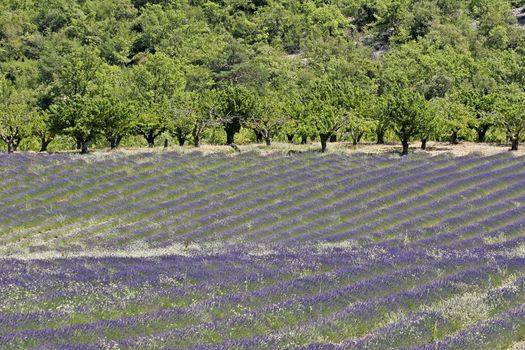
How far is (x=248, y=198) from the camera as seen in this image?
129 feet

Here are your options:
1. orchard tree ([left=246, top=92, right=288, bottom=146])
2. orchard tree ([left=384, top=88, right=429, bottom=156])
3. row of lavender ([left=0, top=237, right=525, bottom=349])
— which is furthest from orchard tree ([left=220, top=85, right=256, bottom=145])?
row of lavender ([left=0, top=237, right=525, bottom=349])

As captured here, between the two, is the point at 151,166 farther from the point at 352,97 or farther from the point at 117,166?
the point at 352,97

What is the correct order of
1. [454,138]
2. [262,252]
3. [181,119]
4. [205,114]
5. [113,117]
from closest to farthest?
[262,252] < [113,117] < [454,138] < [181,119] < [205,114]

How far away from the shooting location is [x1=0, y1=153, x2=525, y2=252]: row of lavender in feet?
106

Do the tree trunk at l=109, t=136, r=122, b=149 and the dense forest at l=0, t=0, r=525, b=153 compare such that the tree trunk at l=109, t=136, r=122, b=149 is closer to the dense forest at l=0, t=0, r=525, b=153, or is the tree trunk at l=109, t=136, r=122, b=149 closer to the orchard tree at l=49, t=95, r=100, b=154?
the dense forest at l=0, t=0, r=525, b=153

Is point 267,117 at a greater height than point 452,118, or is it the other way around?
point 452,118

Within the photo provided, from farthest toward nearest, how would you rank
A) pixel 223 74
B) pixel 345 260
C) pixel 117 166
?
pixel 223 74 < pixel 117 166 < pixel 345 260

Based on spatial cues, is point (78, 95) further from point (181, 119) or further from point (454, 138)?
point (454, 138)

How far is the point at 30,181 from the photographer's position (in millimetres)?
44188

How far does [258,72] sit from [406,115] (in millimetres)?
41233

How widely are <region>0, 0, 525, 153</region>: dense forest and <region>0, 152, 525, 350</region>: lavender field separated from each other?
11.2m

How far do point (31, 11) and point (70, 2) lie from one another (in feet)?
27.5

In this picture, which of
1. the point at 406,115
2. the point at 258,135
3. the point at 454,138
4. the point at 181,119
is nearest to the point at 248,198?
the point at 406,115

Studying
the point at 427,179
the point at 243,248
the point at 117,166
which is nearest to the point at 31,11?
the point at 117,166
